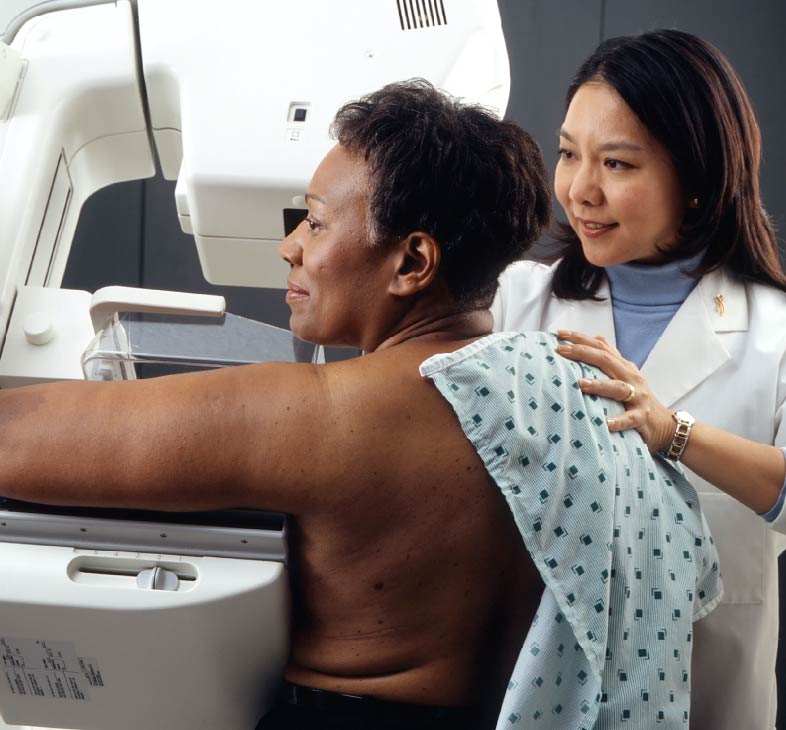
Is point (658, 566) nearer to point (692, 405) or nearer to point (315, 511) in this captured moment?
point (315, 511)

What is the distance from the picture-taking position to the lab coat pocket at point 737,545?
1.45m

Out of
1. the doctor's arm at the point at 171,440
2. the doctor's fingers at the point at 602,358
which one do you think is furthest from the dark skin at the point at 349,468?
the doctor's fingers at the point at 602,358

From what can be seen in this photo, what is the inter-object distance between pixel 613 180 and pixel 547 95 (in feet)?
4.82

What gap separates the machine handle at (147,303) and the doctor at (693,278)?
52 cm

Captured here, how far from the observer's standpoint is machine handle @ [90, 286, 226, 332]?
117cm

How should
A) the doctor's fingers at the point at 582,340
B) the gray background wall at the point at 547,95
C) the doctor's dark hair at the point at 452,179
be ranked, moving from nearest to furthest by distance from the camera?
the doctor's dark hair at the point at 452,179 → the doctor's fingers at the point at 582,340 → the gray background wall at the point at 547,95

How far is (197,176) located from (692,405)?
0.75 meters

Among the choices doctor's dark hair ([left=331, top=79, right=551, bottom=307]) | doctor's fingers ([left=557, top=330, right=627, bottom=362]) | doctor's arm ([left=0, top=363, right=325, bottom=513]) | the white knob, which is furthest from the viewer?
the white knob

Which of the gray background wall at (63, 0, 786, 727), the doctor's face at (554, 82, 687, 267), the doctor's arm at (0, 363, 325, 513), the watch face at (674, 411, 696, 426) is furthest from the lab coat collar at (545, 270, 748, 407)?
the gray background wall at (63, 0, 786, 727)

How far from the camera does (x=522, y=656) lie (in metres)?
0.99

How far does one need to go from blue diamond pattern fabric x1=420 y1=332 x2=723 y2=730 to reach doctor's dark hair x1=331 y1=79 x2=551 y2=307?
0.33 ft

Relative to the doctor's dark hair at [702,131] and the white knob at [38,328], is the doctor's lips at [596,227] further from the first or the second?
the white knob at [38,328]

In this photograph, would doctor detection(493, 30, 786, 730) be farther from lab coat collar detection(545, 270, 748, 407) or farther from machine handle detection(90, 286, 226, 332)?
machine handle detection(90, 286, 226, 332)

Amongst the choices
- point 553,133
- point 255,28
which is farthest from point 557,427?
point 553,133
